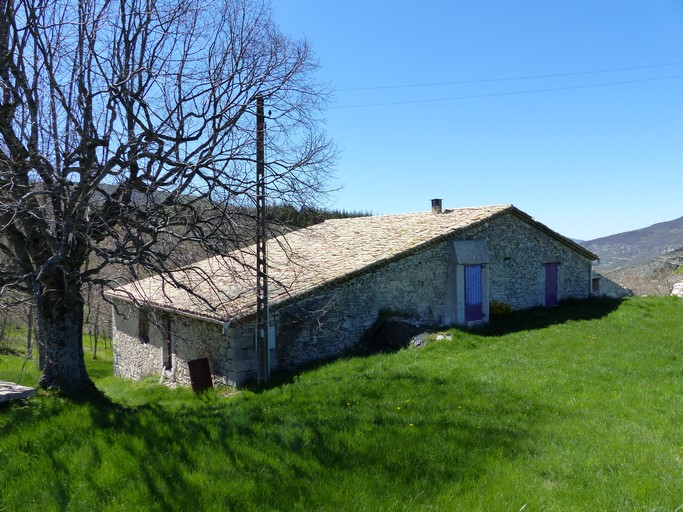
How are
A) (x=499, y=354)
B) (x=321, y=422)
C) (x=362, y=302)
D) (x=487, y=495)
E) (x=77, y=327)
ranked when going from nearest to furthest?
(x=487, y=495) < (x=321, y=422) < (x=77, y=327) < (x=499, y=354) < (x=362, y=302)

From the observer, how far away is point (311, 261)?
51.1 ft

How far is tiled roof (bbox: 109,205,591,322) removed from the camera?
1198 cm

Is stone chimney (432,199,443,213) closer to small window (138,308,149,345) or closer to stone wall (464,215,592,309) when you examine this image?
stone wall (464,215,592,309)

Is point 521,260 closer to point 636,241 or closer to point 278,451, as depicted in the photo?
point 278,451

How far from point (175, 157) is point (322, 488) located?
628 centimetres

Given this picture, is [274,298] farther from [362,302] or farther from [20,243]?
[20,243]

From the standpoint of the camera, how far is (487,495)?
4699mm

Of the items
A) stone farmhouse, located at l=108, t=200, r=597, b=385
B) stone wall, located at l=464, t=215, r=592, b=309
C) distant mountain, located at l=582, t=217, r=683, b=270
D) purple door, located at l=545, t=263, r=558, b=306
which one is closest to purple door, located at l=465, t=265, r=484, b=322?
stone farmhouse, located at l=108, t=200, r=597, b=385

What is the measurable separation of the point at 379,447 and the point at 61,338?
636cm

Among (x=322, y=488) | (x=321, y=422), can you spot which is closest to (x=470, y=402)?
(x=321, y=422)

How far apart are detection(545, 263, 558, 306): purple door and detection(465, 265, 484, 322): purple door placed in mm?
4284

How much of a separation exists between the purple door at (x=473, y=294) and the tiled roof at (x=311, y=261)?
146 centimetres

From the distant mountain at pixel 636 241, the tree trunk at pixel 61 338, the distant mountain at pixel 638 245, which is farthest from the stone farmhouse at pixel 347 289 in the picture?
the distant mountain at pixel 636 241

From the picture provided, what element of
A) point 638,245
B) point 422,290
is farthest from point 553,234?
point 638,245
